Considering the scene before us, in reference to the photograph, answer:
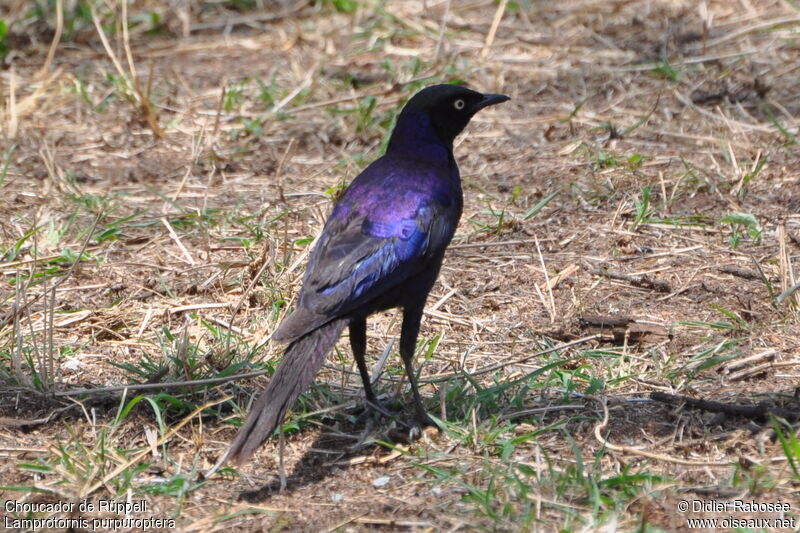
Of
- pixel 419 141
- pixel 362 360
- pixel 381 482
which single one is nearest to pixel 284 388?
pixel 381 482

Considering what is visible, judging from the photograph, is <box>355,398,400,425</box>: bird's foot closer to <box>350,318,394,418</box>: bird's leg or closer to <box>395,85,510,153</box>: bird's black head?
<box>350,318,394,418</box>: bird's leg

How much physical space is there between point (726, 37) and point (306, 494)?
5.02 m

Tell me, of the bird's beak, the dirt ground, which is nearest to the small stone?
the dirt ground

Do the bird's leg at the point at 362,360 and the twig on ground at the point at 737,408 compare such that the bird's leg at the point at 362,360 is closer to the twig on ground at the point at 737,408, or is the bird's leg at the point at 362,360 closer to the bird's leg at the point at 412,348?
the bird's leg at the point at 412,348

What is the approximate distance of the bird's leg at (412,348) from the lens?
357 cm

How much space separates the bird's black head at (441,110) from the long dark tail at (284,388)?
3.64 feet

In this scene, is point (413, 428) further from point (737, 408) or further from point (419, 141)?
point (419, 141)

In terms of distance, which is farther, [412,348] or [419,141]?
[419,141]

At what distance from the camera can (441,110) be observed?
4.20 m

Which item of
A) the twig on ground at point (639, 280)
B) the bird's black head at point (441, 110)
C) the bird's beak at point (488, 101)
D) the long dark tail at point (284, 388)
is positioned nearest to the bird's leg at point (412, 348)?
the long dark tail at point (284, 388)

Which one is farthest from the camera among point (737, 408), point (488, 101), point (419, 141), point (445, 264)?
point (445, 264)

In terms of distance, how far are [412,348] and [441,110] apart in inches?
41.2

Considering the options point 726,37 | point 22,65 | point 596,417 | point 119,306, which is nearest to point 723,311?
point 596,417

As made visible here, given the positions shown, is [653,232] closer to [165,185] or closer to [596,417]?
[596,417]
